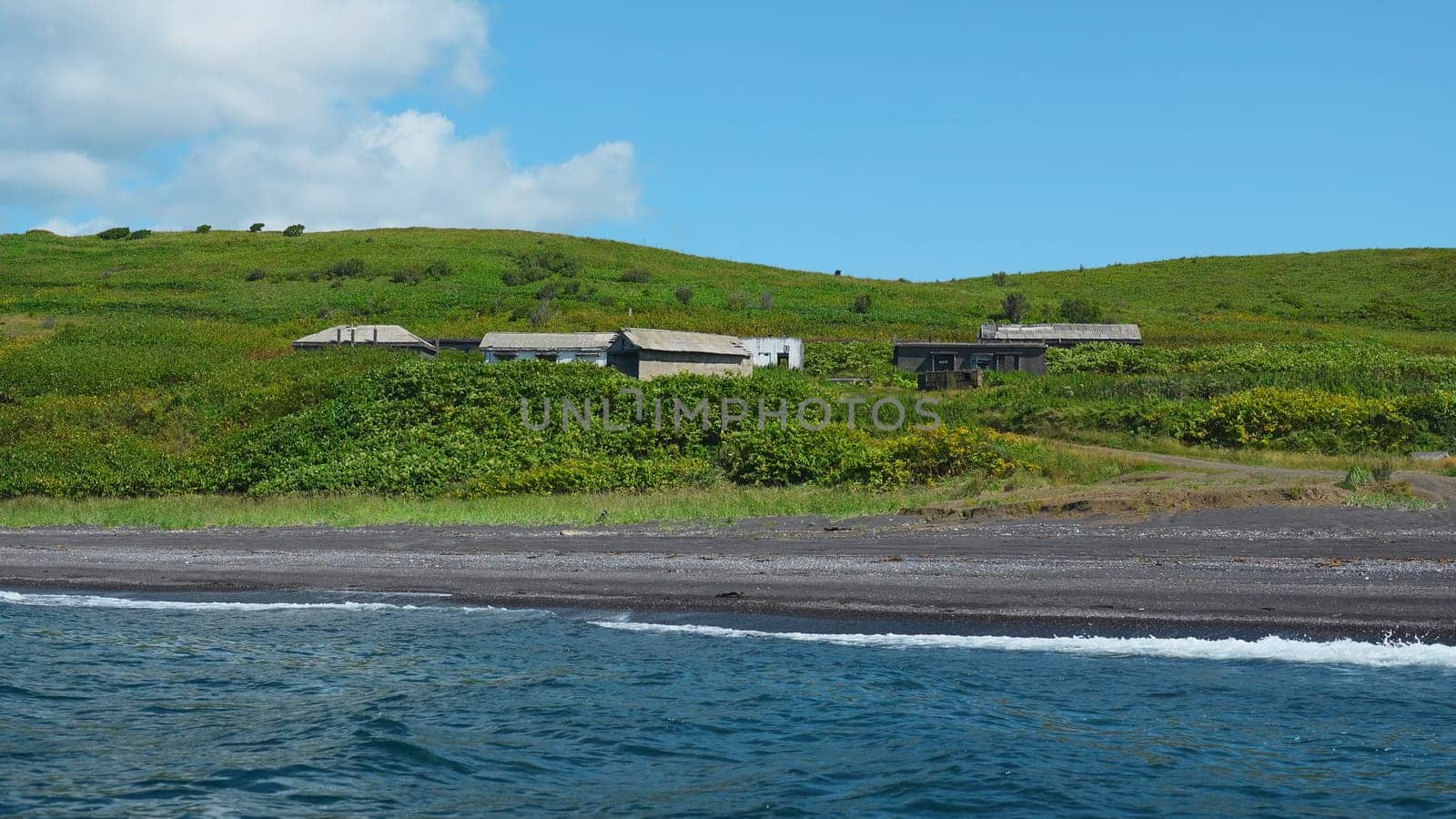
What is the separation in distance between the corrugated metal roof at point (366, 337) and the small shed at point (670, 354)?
16949 millimetres

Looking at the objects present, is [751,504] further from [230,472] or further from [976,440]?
[230,472]

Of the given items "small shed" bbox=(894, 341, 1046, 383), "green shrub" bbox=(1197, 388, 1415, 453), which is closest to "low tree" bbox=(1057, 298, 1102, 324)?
"small shed" bbox=(894, 341, 1046, 383)

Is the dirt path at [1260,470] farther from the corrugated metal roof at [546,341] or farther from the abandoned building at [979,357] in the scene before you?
the corrugated metal roof at [546,341]

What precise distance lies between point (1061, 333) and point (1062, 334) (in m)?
0.14

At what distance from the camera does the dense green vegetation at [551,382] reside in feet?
101

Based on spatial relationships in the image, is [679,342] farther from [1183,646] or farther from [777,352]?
[1183,646]

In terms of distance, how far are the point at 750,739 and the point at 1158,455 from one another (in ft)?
83.7

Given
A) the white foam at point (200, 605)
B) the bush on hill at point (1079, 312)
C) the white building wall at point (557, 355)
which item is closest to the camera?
the white foam at point (200, 605)

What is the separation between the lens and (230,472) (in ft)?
102

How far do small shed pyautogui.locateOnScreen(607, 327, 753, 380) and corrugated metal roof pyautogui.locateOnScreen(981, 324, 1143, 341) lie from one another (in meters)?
22.0

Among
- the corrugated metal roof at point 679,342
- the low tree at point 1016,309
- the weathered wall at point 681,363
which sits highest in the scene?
the low tree at point 1016,309

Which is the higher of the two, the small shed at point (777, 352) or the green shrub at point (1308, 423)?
the small shed at point (777, 352)

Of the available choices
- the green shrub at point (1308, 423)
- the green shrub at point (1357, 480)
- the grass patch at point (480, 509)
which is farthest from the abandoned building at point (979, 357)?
the green shrub at point (1357, 480)

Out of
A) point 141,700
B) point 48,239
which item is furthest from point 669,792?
point 48,239
